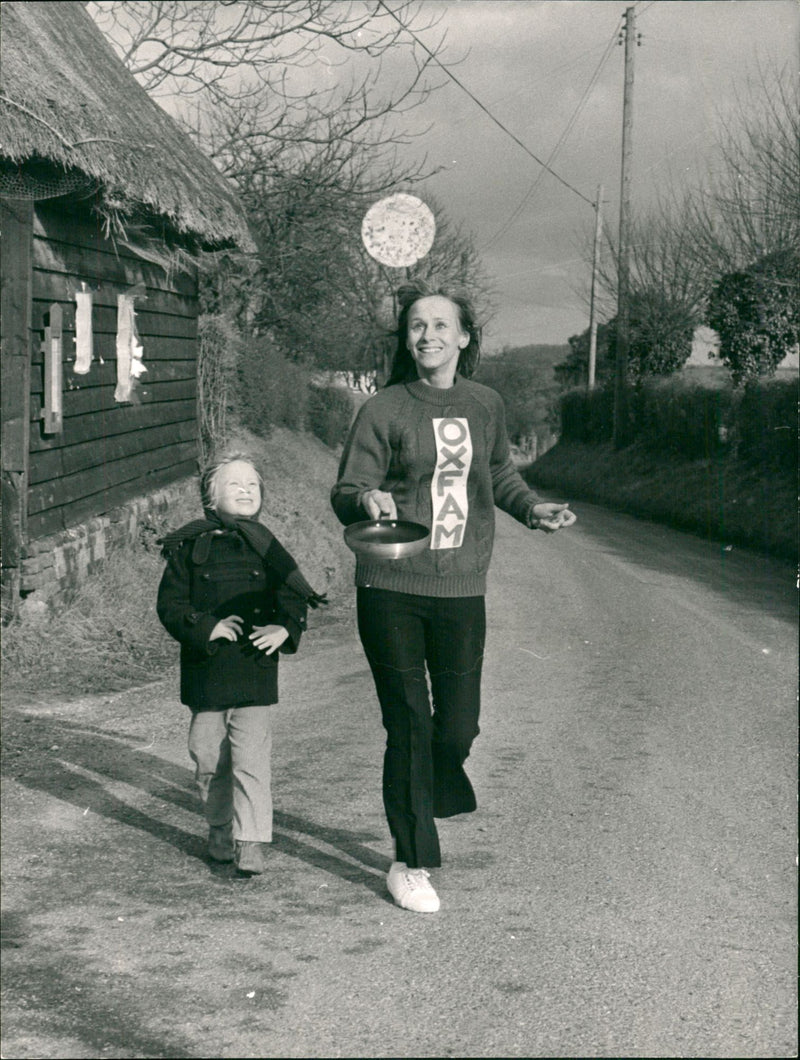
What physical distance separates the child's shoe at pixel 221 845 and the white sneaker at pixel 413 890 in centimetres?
63

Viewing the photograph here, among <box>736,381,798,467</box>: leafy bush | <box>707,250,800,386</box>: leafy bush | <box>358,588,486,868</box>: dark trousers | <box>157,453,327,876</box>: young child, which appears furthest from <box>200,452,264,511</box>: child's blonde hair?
<box>707,250,800,386</box>: leafy bush

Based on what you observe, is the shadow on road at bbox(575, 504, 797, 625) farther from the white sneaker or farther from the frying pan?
the frying pan

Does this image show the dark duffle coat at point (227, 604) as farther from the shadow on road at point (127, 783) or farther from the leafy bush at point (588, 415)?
the leafy bush at point (588, 415)

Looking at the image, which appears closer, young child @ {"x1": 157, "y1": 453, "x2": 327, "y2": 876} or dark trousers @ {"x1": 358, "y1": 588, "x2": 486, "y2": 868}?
dark trousers @ {"x1": 358, "y1": 588, "x2": 486, "y2": 868}

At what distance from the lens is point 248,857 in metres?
3.92

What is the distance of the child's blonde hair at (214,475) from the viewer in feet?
12.6

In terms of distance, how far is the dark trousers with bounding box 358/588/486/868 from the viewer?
11.8 feet

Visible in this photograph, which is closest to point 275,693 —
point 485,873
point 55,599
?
point 485,873

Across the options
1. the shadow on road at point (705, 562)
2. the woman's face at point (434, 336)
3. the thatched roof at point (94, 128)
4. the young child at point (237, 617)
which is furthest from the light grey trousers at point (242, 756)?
the shadow on road at point (705, 562)

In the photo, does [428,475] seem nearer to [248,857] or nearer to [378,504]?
[378,504]

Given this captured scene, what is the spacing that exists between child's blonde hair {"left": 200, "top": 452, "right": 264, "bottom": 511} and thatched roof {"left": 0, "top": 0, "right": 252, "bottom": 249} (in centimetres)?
368

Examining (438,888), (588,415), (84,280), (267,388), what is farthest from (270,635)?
(588,415)

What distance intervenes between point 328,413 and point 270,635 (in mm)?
18334

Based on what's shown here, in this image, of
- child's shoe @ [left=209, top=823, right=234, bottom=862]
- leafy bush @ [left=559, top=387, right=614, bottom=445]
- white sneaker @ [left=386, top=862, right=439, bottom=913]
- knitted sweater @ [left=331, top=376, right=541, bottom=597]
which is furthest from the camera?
leafy bush @ [left=559, top=387, right=614, bottom=445]
